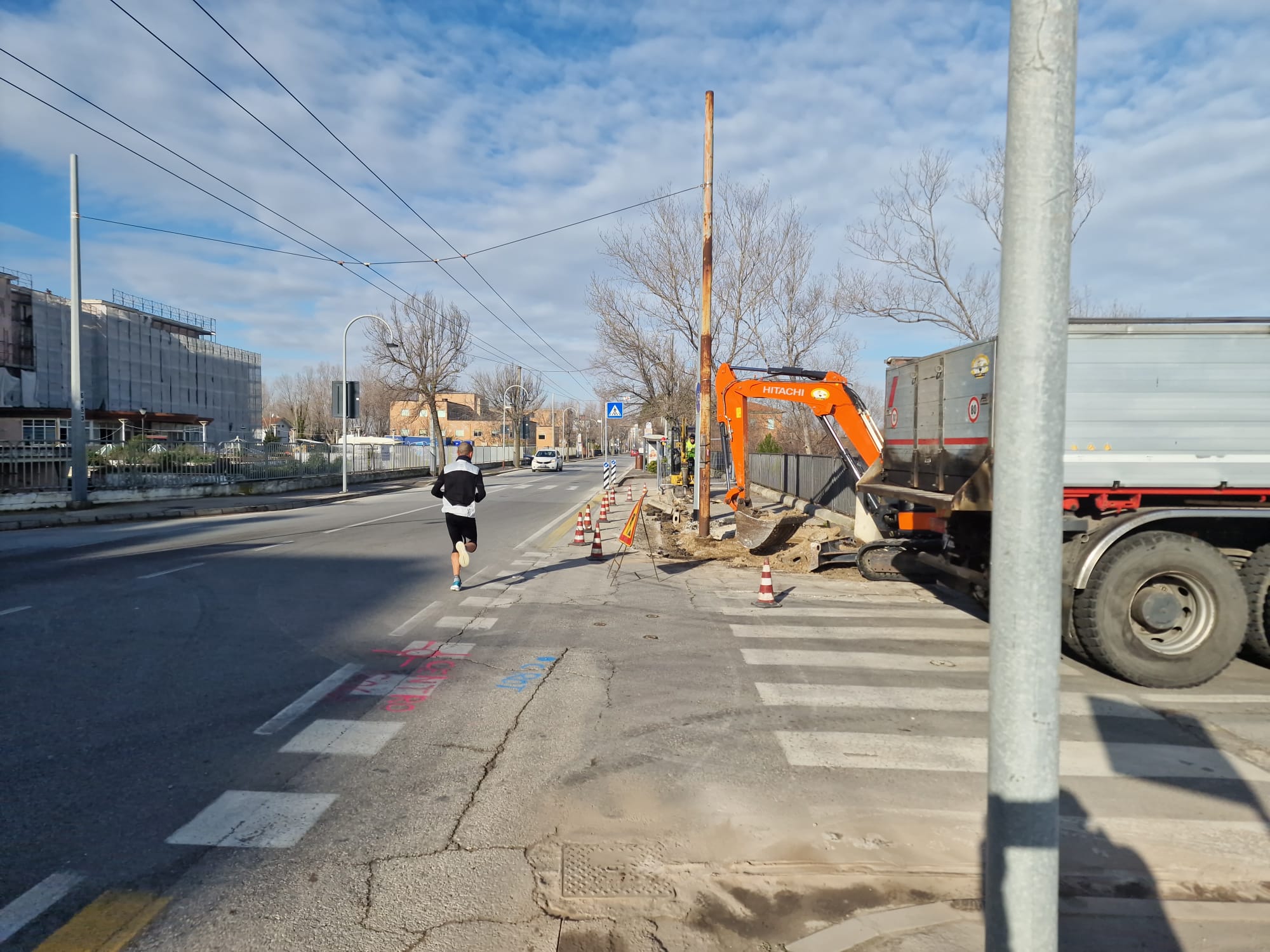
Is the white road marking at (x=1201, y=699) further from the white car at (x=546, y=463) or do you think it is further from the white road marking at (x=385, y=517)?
the white car at (x=546, y=463)

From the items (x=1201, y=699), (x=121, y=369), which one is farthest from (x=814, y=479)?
(x=121, y=369)

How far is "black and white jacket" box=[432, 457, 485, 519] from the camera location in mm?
10039

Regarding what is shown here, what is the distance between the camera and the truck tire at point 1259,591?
6715 mm

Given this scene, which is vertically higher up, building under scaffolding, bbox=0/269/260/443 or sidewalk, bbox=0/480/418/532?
building under scaffolding, bbox=0/269/260/443

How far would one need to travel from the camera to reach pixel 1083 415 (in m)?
6.73

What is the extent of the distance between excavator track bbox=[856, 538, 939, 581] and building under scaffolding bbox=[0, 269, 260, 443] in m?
34.0

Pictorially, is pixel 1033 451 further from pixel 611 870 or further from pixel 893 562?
pixel 893 562

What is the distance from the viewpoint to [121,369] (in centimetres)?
5591

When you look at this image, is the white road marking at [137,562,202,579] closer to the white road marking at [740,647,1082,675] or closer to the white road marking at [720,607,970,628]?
the white road marking at [720,607,970,628]

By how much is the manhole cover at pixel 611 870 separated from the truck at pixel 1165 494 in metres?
4.25

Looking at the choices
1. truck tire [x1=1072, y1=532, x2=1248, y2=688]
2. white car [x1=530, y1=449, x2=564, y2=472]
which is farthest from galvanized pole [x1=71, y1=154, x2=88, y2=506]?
white car [x1=530, y1=449, x2=564, y2=472]

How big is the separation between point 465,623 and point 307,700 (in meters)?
2.76

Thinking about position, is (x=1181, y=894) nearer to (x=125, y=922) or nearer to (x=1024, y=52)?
(x=1024, y=52)

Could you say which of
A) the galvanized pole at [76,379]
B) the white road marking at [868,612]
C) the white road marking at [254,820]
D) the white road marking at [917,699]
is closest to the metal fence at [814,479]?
the white road marking at [868,612]
